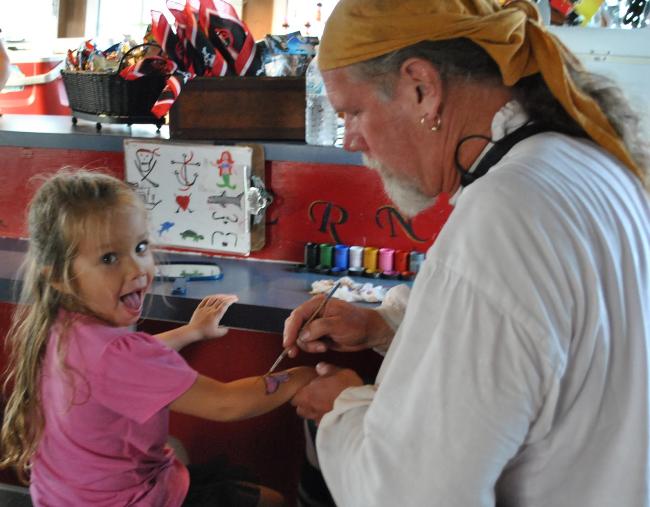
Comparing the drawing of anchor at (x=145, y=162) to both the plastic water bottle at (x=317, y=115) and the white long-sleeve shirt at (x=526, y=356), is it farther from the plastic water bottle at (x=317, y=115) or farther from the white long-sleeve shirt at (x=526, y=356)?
the white long-sleeve shirt at (x=526, y=356)

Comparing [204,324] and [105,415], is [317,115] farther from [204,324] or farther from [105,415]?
[105,415]

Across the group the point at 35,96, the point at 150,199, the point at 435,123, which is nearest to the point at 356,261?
the point at 150,199

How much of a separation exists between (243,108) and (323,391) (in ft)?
3.10

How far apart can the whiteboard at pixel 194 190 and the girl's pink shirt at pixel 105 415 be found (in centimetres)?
63

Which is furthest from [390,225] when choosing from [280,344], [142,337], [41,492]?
[41,492]

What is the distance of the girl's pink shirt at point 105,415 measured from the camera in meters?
1.40

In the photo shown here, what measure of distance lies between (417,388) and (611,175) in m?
0.35

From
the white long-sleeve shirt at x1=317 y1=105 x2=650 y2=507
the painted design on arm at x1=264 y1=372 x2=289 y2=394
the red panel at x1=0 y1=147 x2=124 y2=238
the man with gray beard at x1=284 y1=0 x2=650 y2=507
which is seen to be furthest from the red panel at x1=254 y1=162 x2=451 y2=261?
the white long-sleeve shirt at x1=317 y1=105 x2=650 y2=507

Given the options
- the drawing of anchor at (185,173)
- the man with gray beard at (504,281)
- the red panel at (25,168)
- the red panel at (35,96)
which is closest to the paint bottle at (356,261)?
the drawing of anchor at (185,173)

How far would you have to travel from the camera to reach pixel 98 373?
1.40 metres

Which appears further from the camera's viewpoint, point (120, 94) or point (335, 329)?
point (120, 94)

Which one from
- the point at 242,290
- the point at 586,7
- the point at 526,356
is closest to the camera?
the point at 526,356

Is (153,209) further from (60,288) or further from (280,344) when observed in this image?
(60,288)

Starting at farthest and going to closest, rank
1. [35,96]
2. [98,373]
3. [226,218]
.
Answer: [35,96], [226,218], [98,373]
